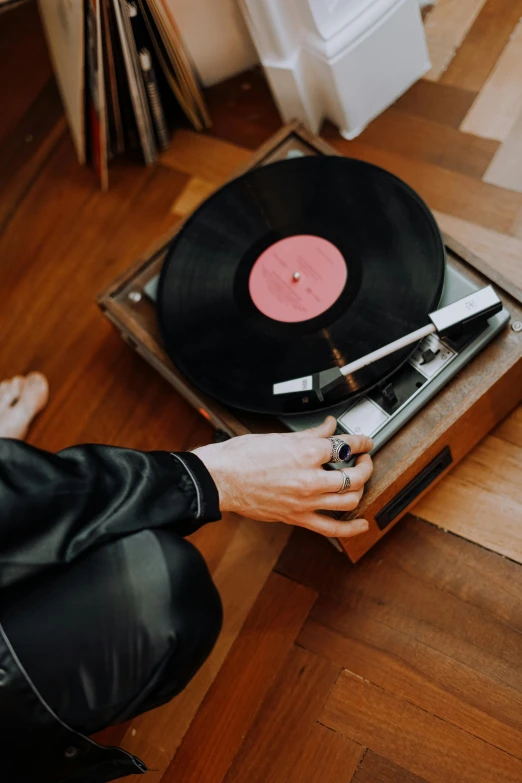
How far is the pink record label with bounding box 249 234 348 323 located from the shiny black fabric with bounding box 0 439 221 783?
1.13ft

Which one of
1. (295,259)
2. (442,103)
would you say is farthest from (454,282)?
(442,103)

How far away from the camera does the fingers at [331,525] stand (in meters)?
0.91

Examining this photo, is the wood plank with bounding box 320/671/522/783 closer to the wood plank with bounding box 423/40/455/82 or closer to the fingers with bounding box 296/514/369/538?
the fingers with bounding box 296/514/369/538

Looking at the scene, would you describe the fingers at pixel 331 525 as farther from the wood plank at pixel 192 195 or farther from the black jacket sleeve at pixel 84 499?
the wood plank at pixel 192 195

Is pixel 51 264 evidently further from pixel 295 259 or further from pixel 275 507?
pixel 275 507

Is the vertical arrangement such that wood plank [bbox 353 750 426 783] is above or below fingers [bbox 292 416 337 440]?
below

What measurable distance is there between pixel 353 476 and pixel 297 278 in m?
0.31

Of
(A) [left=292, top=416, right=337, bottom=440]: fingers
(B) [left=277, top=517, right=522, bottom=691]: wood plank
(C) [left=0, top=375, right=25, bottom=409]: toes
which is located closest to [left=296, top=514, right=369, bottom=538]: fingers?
(A) [left=292, top=416, right=337, bottom=440]: fingers

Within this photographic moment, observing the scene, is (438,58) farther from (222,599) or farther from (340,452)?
(222,599)

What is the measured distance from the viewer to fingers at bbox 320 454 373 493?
2.88 feet

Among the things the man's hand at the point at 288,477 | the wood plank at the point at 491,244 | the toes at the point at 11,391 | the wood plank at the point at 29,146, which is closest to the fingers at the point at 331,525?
the man's hand at the point at 288,477

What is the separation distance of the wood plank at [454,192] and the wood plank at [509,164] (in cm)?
1

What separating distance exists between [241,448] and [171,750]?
48cm

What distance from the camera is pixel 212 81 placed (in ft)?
5.17
